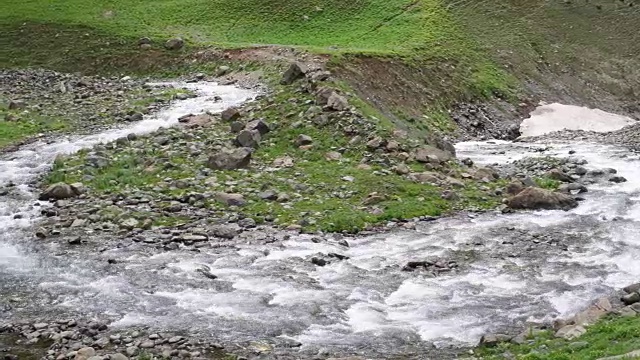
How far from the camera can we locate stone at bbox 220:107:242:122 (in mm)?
38781

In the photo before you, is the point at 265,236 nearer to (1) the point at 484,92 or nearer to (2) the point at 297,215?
(2) the point at 297,215

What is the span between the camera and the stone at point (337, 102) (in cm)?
3641

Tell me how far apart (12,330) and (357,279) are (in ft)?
32.9

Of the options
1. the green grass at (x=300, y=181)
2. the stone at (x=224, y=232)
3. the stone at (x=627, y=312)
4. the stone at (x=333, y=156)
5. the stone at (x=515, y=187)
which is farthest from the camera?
the stone at (x=333, y=156)

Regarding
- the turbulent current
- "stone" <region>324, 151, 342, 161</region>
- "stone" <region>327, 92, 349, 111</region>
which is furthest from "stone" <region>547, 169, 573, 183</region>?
"stone" <region>327, 92, 349, 111</region>

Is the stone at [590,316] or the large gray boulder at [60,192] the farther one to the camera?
the large gray boulder at [60,192]

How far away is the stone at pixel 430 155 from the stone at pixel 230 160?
802 cm

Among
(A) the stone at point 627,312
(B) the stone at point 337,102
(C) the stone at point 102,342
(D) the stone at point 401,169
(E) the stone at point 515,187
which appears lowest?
(E) the stone at point 515,187

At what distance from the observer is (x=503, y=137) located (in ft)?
163

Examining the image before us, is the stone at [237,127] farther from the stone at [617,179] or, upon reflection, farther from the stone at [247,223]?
the stone at [617,179]

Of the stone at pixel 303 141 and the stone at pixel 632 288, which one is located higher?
the stone at pixel 303 141

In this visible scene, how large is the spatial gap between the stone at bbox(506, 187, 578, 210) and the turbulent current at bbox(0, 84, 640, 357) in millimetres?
591

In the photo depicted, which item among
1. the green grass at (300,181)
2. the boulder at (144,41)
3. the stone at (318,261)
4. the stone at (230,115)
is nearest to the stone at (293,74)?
the stone at (230,115)

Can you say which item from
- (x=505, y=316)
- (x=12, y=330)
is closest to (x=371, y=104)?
(x=505, y=316)
